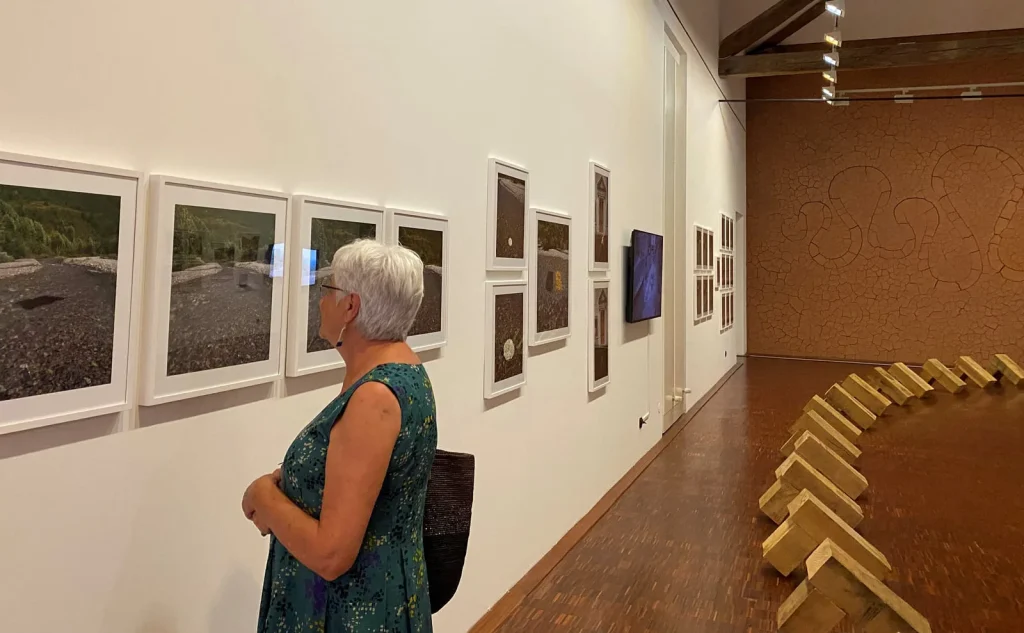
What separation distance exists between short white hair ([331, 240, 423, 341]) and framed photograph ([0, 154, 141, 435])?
0.52m

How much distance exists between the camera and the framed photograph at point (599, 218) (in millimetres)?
5031

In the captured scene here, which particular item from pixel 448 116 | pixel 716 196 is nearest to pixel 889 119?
pixel 716 196

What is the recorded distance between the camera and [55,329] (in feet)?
5.04

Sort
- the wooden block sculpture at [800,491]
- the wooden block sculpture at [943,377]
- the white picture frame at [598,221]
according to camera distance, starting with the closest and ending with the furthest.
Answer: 1. the wooden block sculpture at [800,491]
2. the white picture frame at [598,221]
3. the wooden block sculpture at [943,377]

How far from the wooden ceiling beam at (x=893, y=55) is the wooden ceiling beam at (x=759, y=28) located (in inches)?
6.3

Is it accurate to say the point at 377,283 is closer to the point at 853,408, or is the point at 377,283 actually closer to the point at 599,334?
the point at 599,334

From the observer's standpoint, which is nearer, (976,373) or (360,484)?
Result: (360,484)

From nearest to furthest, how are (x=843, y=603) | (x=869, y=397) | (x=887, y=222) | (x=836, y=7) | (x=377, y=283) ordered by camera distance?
(x=377, y=283)
(x=843, y=603)
(x=836, y=7)
(x=869, y=397)
(x=887, y=222)

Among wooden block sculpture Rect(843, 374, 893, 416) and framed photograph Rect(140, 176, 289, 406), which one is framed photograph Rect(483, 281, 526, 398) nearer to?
framed photograph Rect(140, 176, 289, 406)

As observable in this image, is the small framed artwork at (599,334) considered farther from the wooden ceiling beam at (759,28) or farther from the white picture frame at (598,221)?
the wooden ceiling beam at (759,28)

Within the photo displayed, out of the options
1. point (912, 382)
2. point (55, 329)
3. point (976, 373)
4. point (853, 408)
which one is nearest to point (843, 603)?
point (55, 329)

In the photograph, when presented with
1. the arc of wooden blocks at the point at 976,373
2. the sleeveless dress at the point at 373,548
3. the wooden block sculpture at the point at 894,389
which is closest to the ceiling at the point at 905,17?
the arc of wooden blocks at the point at 976,373

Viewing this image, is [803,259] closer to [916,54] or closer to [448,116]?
[916,54]

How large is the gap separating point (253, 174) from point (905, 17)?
13.9 m
